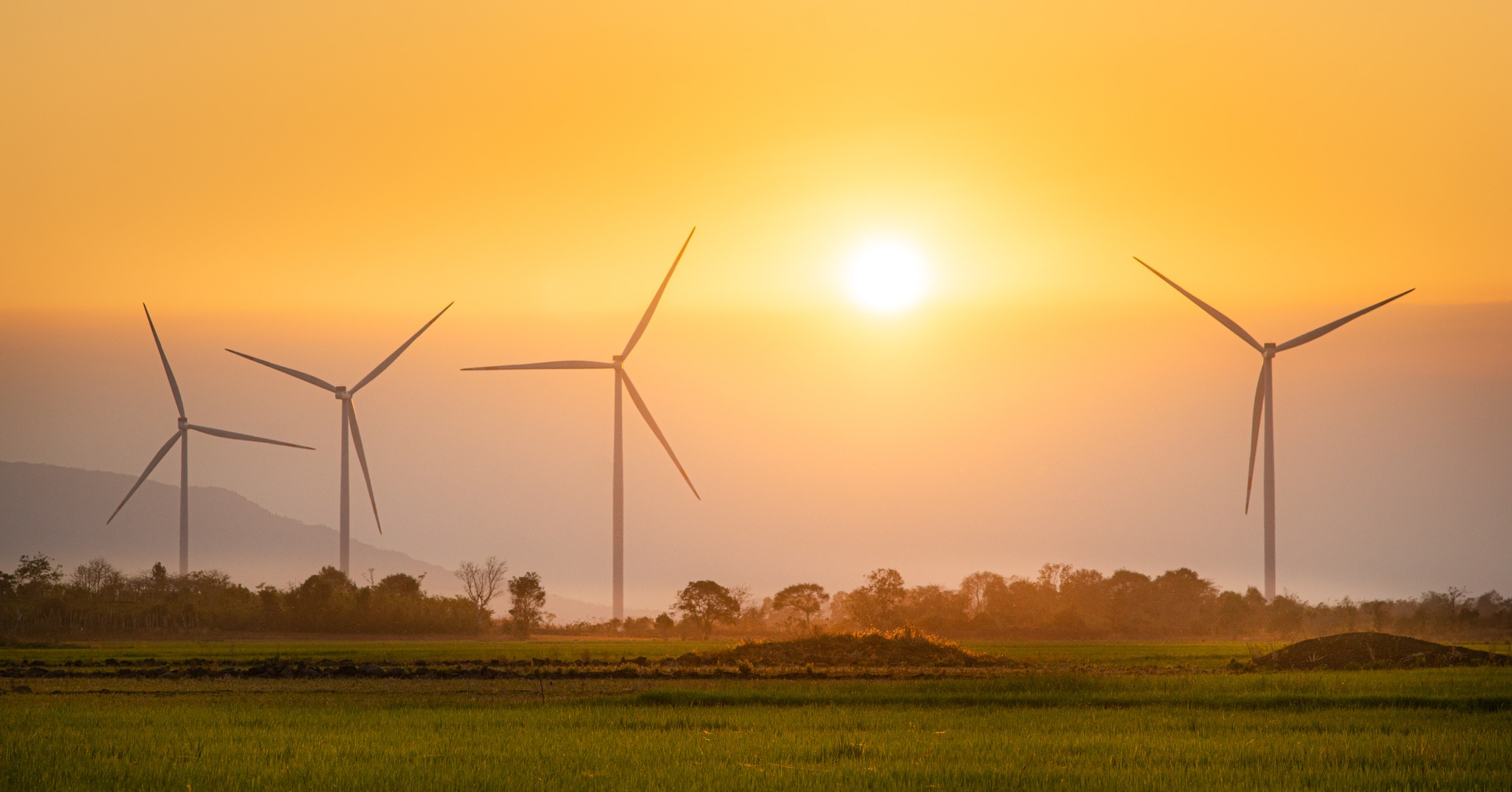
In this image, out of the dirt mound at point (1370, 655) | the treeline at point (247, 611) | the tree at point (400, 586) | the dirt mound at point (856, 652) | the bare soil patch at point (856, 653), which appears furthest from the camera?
the tree at point (400, 586)

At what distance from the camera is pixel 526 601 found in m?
116

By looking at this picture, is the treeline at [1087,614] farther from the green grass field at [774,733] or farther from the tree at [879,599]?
the green grass field at [774,733]

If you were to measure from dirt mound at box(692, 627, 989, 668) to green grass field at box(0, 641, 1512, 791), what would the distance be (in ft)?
36.4

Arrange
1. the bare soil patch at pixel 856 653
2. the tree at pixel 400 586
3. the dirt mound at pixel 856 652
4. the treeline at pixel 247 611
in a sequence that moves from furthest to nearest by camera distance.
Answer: the tree at pixel 400 586 → the treeline at pixel 247 611 → the dirt mound at pixel 856 652 → the bare soil patch at pixel 856 653

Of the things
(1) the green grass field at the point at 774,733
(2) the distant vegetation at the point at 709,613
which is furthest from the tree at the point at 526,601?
(1) the green grass field at the point at 774,733

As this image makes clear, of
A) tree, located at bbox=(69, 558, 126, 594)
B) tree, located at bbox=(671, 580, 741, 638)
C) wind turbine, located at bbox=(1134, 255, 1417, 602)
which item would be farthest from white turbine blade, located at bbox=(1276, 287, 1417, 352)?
tree, located at bbox=(69, 558, 126, 594)

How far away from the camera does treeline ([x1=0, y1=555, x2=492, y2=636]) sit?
10456 centimetres

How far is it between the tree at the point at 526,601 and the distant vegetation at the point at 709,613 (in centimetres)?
12

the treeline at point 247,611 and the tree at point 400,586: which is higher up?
the tree at point 400,586

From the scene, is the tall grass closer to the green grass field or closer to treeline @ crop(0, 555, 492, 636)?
the green grass field

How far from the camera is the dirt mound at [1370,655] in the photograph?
181 ft

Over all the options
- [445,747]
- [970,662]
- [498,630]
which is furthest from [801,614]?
[445,747]

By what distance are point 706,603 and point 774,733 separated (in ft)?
274

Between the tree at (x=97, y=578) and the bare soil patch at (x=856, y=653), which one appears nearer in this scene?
the bare soil patch at (x=856, y=653)
